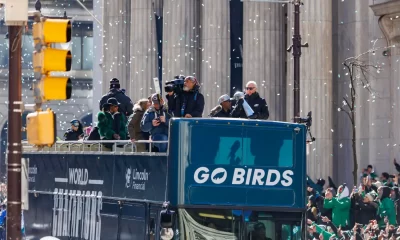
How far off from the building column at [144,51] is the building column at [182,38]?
170 centimetres

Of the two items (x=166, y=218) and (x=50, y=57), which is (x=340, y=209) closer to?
(x=166, y=218)

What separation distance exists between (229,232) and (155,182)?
4.97 ft

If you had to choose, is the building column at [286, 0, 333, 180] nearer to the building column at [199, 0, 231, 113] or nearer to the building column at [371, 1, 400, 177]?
the building column at [371, 1, 400, 177]

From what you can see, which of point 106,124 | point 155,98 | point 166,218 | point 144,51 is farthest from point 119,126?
Result: point 144,51

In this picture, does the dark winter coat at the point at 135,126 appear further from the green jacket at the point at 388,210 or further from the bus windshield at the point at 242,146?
the green jacket at the point at 388,210

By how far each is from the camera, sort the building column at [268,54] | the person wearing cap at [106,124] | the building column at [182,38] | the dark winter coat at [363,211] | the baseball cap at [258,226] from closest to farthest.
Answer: the baseball cap at [258,226]
the person wearing cap at [106,124]
the dark winter coat at [363,211]
the building column at [268,54]
the building column at [182,38]

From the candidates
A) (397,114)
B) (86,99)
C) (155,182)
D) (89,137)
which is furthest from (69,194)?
(86,99)

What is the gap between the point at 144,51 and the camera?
166ft

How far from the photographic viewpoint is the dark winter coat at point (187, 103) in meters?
22.8

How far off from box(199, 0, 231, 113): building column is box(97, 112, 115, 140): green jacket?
19830mm

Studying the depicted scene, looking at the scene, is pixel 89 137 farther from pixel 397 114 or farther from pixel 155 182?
pixel 397 114

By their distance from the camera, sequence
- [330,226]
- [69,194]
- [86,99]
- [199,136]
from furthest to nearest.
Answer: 1. [86,99]
2. [330,226]
3. [69,194]
4. [199,136]

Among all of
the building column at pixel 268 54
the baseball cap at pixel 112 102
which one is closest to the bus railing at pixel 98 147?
the baseball cap at pixel 112 102

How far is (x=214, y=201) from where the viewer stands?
70.2ft
